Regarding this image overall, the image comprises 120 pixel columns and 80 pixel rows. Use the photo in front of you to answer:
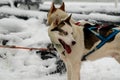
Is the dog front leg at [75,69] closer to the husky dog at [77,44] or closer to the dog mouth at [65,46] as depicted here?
the husky dog at [77,44]

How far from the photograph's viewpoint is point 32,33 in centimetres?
714

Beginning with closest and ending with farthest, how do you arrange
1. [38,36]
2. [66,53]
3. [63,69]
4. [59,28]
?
1. [59,28]
2. [66,53]
3. [63,69]
4. [38,36]

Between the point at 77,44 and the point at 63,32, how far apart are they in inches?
15.0

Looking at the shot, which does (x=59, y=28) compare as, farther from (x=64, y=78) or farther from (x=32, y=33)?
(x=32, y=33)

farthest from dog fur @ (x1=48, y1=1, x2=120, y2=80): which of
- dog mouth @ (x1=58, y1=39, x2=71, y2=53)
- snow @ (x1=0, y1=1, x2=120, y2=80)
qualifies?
snow @ (x1=0, y1=1, x2=120, y2=80)

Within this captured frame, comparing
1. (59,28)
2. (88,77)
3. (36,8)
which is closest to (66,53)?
(59,28)

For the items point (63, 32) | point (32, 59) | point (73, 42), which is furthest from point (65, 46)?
point (32, 59)

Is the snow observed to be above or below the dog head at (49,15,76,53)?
below

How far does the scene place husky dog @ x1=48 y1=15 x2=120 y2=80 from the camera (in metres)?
4.36

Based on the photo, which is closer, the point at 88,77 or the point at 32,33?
the point at 88,77

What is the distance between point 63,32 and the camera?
4309 millimetres

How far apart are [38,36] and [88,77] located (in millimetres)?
1742

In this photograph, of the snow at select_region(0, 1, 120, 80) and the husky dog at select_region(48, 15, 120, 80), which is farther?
the snow at select_region(0, 1, 120, 80)

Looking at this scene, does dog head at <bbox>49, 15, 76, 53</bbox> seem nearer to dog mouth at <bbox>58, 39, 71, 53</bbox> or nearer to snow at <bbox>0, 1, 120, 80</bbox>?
dog mouth at <bbox>58, 39, 71, 53</bbox>
